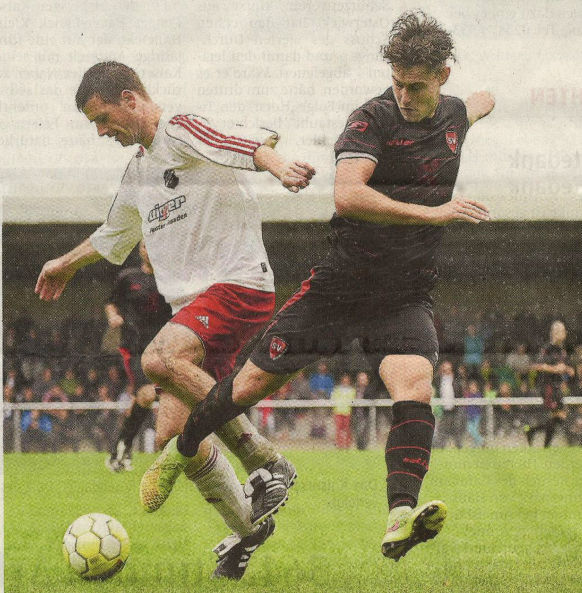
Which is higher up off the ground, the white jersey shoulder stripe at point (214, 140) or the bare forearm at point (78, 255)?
the white jersey shoulder stripe at point (214, 140)

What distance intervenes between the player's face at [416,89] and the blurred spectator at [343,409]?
1.00m

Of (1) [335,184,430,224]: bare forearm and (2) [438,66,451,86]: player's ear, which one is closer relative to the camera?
(1) [335,184,430,224]: bare forearm

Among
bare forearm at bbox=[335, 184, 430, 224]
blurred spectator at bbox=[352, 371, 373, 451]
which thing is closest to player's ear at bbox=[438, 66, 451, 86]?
bare forearm at bbox=[335, 184, 430, 224]

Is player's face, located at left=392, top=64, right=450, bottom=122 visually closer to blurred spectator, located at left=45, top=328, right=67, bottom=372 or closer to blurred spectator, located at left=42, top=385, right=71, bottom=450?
blurred spectator, located at left=45, top=328, right=67, bottom=372

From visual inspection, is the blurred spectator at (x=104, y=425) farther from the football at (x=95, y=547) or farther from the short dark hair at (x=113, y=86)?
the short dark hair at (x=113, y=86)

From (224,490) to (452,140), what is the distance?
111 cm

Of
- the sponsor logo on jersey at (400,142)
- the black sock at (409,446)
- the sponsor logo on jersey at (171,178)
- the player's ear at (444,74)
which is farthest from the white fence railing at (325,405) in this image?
the player's ear at (444,74)

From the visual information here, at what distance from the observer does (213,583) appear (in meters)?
2.42

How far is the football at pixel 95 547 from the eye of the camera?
2445mm

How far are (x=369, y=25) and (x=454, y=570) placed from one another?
1.47m

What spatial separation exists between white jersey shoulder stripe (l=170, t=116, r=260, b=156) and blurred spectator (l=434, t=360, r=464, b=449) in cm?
83

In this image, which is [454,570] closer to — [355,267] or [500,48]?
[355,267]

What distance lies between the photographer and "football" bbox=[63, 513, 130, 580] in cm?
245

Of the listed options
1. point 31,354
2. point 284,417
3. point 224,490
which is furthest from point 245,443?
point 31,354
